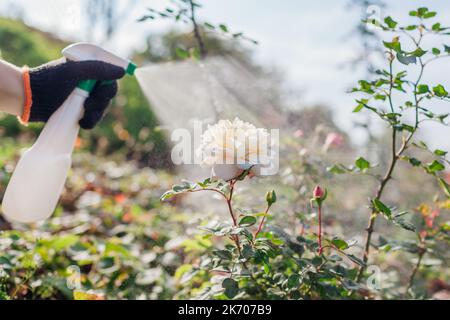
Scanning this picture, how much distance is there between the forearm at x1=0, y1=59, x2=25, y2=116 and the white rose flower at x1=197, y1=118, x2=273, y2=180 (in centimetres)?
61

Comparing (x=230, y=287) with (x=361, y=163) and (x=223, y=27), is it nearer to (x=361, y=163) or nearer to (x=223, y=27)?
(x=361, y=163)

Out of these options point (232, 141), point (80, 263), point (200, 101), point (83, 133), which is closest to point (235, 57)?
point (83, 133)

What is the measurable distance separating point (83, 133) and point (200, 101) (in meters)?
3.22

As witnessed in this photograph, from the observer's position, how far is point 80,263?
5.66 feet

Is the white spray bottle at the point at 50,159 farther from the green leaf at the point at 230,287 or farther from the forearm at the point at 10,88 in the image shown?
the green leaf at the point at 230,287

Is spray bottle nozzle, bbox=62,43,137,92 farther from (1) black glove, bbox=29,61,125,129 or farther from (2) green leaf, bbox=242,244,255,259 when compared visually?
(2) green leaf, bbox=242,244,255,259

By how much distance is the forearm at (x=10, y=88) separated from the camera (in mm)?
1224

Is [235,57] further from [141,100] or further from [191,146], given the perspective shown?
[191,146]

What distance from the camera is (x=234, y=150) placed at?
37.2 inches

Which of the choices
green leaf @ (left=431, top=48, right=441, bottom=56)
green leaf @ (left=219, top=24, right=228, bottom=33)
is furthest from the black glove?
green leaf @ (left=431, top=48, right=441, bottom=56)

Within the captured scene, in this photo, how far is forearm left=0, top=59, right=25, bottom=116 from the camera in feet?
4.01

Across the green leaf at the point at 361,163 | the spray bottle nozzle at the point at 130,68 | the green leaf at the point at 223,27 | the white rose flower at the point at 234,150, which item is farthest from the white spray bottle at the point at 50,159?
the green leaf at the point at 361,163

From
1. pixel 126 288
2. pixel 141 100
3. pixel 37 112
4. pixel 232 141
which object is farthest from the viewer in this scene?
pixel 141 100

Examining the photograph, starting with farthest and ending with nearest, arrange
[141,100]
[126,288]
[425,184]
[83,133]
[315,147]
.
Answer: [141,100]
[83,133]
[425,184]
[315,147]
[126,288]
